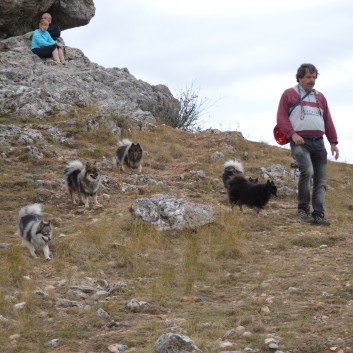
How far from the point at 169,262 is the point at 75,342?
8.25 ft

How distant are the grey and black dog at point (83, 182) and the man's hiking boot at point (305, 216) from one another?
303 cm

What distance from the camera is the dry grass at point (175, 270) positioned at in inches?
214

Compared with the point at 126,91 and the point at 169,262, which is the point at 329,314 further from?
the point at 126,91

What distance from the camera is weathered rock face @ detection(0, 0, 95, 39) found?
717 inches

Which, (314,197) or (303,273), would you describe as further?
(314,197)

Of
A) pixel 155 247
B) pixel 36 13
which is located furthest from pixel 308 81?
pixel 36 13

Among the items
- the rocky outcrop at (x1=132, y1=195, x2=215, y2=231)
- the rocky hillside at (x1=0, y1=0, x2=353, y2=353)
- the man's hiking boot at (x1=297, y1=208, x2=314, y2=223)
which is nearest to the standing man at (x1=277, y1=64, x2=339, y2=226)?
the man's hiking boot at (x1=297, y1=208, x2=314, y2=223)

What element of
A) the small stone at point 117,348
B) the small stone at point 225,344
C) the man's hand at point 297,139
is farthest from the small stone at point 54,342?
the man's hand at point 297,139

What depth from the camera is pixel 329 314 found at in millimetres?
5695

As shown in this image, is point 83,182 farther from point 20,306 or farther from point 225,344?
point 225,344

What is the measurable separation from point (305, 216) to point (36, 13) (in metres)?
12.0

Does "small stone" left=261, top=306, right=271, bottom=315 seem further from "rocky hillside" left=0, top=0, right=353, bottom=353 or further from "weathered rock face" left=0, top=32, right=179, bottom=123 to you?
"weathered rock face" left=0, top=32, right=179, bottom=123

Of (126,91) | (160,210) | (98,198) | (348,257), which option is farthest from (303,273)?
(126,91)

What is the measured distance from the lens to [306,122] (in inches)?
368
